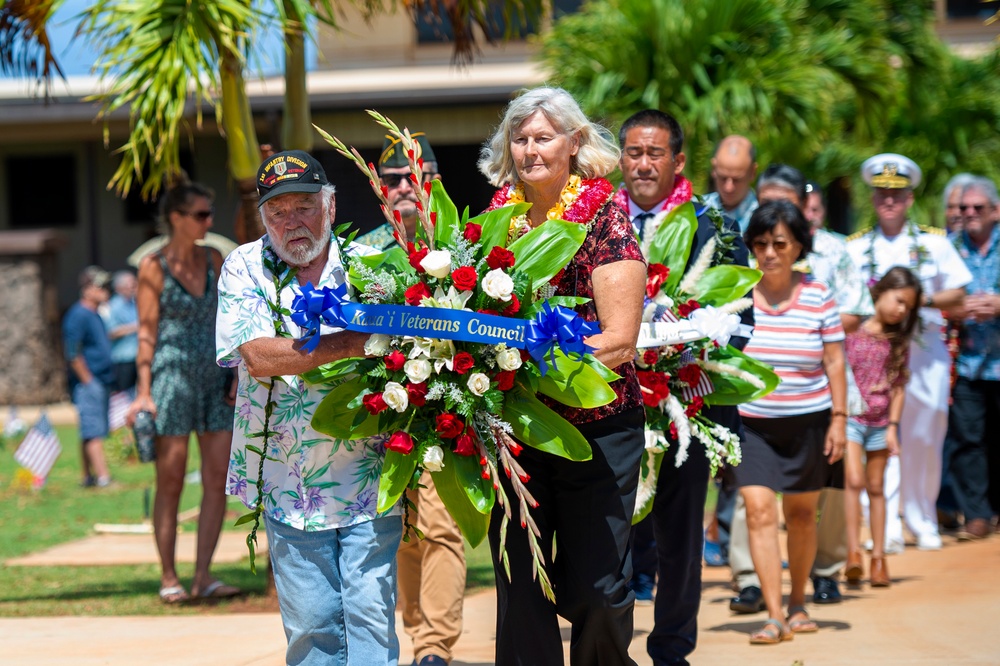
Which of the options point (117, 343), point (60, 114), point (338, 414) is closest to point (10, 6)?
point (338, 414)

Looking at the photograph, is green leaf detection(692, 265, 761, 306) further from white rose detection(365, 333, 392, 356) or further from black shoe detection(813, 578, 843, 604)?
black shoe detection(813, 578, 843, 604)

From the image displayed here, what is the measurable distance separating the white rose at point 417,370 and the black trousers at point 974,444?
626 cm

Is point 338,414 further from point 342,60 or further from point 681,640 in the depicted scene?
point 342,60

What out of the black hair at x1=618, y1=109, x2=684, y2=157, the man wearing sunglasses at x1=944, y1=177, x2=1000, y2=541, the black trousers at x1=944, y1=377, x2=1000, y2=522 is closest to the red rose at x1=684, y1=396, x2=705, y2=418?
the black hair at x1=618, y1=109, x2=684, y2=157

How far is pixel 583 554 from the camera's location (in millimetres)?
4062

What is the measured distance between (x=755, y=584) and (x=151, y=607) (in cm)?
334

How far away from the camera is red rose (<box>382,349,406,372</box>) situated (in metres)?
3.72

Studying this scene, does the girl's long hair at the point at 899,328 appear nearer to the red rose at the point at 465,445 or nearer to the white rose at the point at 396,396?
the red rose at the point at 465,445

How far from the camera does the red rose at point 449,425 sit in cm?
373

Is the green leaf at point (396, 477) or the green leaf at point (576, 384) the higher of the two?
the green leaf at point (576, 384)

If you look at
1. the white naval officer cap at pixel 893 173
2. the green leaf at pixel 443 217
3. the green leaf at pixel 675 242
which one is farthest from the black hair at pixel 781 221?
the green leaf at pixel 443 217

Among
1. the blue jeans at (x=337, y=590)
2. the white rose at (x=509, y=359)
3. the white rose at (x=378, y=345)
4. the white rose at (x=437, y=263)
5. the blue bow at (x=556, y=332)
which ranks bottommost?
the blue jeans at (x=337, y=590)

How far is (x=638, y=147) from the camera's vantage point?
555cm

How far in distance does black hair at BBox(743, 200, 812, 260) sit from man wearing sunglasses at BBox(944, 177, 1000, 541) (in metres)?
3.12
